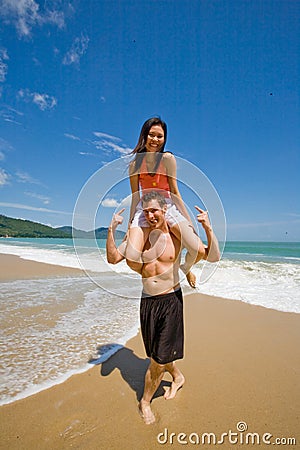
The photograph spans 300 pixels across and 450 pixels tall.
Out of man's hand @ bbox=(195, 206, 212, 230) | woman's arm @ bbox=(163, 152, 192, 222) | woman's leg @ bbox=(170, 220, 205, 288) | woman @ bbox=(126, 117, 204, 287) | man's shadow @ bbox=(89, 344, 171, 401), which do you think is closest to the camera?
man's hand @ bbox=(195, 206, 212, 230)

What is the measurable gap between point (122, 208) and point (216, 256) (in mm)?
978

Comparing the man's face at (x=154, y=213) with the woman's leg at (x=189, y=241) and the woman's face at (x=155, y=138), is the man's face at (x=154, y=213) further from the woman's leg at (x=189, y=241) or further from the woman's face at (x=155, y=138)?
the woman's face at (x=155, y=138)

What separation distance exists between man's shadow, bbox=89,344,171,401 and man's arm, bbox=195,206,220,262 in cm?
177

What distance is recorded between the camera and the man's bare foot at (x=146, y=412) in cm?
253

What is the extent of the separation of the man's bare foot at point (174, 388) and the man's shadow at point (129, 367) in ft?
0.34

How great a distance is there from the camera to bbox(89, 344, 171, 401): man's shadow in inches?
125

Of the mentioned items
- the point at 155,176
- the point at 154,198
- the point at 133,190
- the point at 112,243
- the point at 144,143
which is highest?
the point at 144,143

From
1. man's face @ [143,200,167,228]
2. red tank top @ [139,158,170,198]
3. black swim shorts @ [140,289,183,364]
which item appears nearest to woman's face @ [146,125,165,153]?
red tank top @ [139,158,170,198]

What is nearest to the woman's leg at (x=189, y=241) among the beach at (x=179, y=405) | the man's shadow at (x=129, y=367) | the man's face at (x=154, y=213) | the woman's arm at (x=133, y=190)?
the man's face at (x=154, y=213)

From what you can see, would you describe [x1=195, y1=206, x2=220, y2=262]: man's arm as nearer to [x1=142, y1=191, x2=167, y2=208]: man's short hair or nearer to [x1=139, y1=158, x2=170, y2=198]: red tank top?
[x1=142, y1=191, x2=167, y2=208]: man's short hair

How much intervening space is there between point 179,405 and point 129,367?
1.01m

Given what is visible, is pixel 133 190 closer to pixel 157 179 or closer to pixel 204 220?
pixel 157 179

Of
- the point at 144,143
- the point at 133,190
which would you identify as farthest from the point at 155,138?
the point at 133,190

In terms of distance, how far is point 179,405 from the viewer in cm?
279
